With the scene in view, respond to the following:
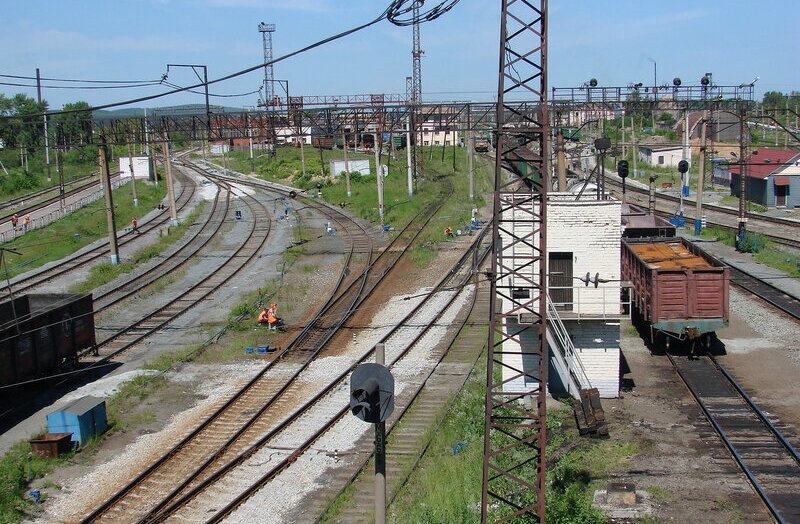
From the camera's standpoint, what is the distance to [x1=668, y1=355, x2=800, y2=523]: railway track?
41.7ft

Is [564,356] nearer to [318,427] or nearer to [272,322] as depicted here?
[318,427]

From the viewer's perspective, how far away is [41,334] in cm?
1911

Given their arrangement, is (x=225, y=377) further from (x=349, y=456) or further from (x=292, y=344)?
(x=349, y=456)

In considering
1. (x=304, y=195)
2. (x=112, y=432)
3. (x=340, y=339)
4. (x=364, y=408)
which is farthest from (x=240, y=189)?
(x=364, y=408)

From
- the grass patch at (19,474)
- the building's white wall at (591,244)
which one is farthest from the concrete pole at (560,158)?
the grass patch at (19,474)

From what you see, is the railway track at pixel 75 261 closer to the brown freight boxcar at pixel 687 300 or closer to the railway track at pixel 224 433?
the railway track at pixel 224 433

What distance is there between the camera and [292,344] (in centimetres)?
2262

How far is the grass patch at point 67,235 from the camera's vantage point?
36406mm

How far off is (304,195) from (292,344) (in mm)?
35457

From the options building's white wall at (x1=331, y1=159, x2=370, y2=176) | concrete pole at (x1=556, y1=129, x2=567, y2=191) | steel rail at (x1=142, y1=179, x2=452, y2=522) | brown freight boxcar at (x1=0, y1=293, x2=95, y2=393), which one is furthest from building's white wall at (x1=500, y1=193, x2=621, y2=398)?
building's white wall at (x1=331, y1=159, x2=370, y2=176)

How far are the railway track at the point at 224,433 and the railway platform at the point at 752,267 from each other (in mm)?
14239

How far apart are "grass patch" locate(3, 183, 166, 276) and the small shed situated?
17.0m

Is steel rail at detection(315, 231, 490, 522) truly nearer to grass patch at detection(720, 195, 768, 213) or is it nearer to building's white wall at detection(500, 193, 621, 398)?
building's white wall at detection(500, 193, 621, 398)

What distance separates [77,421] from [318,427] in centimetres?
455
